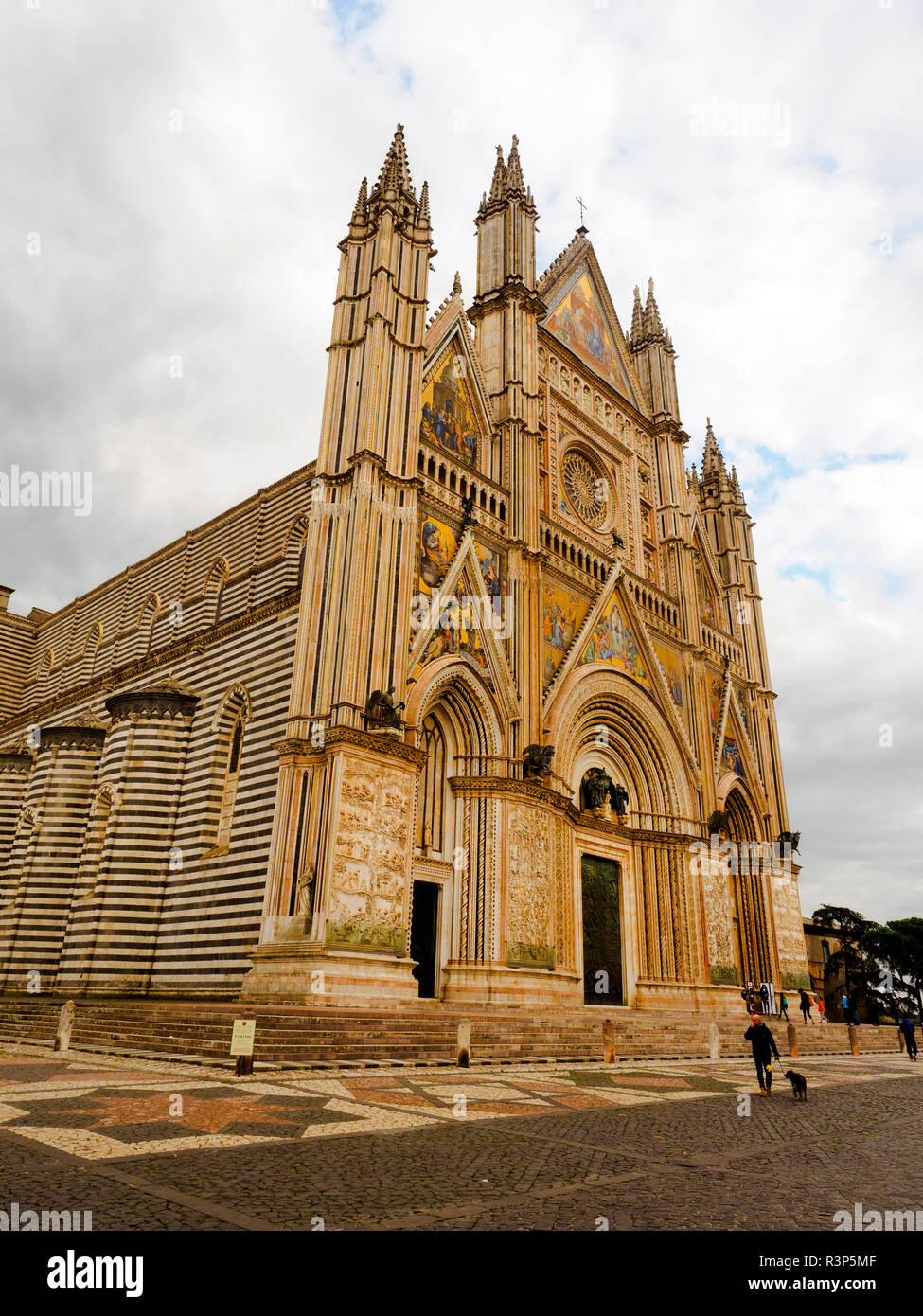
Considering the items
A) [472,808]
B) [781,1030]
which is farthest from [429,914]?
[781,1030]

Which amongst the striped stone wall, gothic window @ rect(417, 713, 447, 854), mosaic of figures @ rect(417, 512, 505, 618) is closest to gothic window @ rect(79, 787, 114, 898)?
the striped stone wall

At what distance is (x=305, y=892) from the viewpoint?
619 inches

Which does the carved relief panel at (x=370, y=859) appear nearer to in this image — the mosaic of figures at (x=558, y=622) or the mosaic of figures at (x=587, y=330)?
the mosaic of figures at (x=558, y=622)

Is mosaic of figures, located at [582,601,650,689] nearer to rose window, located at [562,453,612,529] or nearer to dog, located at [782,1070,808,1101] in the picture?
rose window, located at [562,453,612,529]

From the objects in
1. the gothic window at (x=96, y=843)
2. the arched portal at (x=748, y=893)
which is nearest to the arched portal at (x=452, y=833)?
the gothic window at (x=96, y=843)

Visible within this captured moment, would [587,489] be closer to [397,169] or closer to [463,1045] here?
[397,169]

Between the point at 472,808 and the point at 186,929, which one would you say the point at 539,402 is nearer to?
the point at 472,808

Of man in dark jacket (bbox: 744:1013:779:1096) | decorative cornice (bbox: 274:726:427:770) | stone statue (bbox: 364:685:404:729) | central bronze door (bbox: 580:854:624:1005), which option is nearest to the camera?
man in dark jacket (bbox: 744:1013:779:1096)

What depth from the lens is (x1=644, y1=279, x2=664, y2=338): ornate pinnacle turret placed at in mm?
34031

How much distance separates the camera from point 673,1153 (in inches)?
242

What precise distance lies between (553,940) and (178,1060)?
1073cm

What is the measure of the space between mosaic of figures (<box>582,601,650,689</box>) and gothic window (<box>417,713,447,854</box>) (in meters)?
5.75
